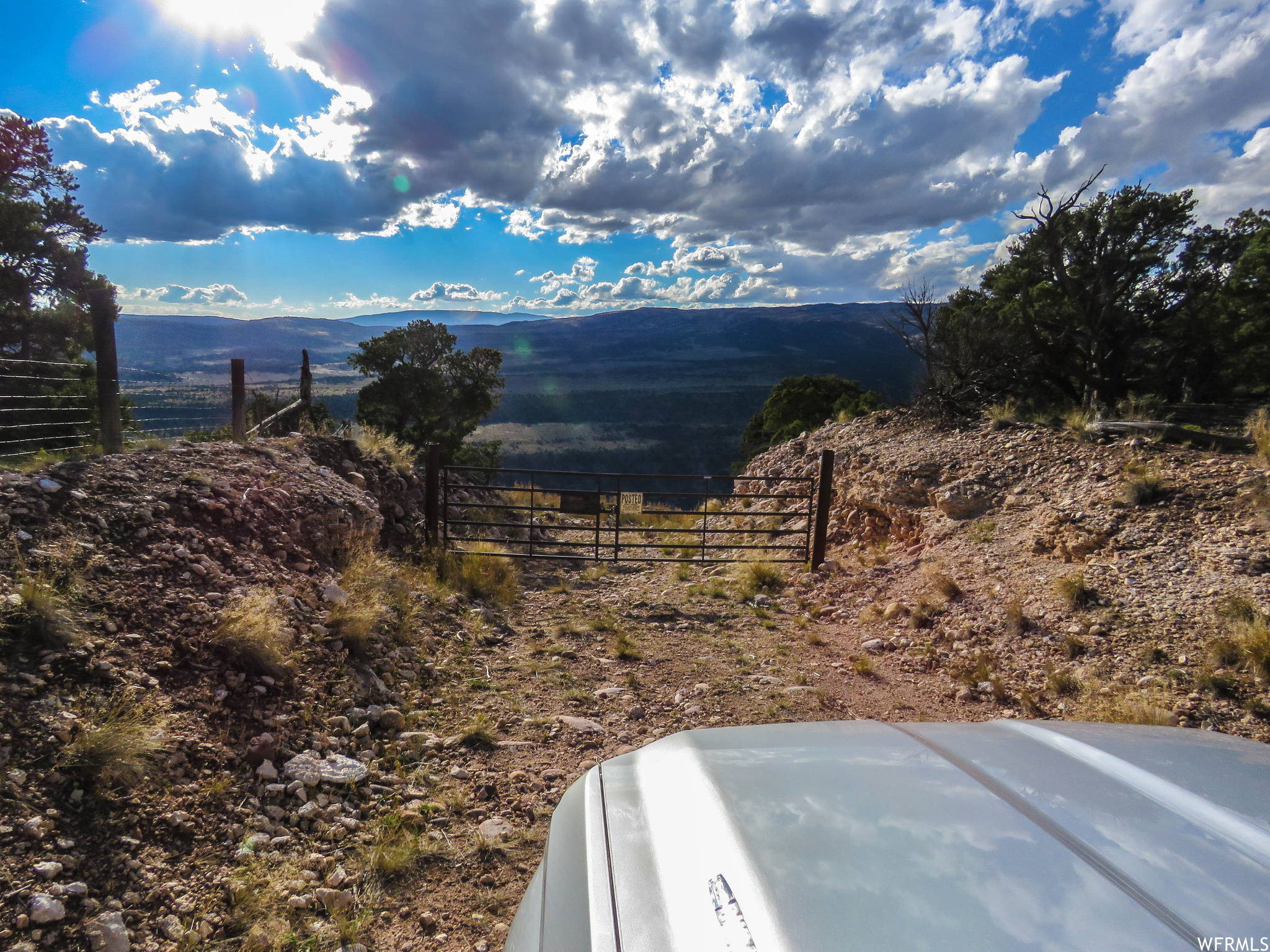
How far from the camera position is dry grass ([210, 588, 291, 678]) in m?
3.93

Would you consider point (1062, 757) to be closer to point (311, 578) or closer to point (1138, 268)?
point (311, 578)

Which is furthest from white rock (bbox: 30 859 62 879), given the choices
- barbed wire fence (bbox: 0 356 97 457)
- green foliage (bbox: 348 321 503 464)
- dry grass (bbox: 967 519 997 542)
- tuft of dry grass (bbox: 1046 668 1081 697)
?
green foliage (bbox: 348 321 503 464)

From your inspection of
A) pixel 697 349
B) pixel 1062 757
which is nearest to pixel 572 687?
pixel 1062 757

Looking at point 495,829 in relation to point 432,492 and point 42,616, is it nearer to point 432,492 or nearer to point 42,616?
point 42,616

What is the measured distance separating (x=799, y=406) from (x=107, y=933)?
1318 inches

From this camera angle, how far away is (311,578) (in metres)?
5.55

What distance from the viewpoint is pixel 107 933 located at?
2.27 meters

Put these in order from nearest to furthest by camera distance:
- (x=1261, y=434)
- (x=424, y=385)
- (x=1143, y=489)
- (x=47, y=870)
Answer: (x=47, y=870) → (x=1143, y=489) → (x=1261, y=434) → (x=424, y=385)

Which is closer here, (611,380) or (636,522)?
(636,522)

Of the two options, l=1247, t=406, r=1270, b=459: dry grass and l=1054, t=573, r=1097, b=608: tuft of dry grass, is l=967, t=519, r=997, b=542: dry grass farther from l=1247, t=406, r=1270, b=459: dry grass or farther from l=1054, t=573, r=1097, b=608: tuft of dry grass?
l=1247, t=406, r=1270, b=459: dry grass

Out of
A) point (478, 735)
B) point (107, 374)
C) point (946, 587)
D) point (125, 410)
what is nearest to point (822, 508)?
point (946, 587)

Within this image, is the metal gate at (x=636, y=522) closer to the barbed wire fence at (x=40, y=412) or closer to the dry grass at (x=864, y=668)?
the dry grass at (x=864, y=668)

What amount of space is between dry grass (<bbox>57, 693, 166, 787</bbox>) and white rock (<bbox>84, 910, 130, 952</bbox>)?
661 millimetres

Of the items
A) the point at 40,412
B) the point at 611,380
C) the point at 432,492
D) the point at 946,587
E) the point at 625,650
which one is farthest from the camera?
the point at 611,380
